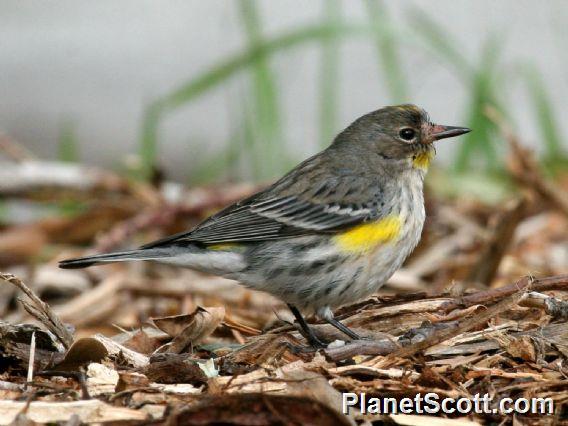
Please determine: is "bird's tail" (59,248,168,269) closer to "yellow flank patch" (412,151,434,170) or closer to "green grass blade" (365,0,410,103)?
"yellow flank patch" (412,151,434,170)

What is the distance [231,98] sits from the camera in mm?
9875

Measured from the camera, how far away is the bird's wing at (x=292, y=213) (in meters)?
5.81

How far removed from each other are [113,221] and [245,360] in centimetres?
401

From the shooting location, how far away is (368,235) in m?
5.66

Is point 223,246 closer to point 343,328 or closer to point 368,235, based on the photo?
point 368,235

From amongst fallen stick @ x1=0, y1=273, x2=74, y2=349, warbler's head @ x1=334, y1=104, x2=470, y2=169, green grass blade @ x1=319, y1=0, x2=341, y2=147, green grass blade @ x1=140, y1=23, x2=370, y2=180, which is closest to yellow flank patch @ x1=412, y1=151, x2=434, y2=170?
warbler's head @ x1=334, y1=104, x2=470, y2=169

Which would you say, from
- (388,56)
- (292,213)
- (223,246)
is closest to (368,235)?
(292,213)

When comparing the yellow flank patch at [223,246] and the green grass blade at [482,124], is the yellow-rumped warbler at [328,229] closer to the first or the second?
the yellow flank patch at [223,246]

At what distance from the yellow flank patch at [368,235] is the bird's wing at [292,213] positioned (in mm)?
59

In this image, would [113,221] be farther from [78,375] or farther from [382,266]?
[78,375]

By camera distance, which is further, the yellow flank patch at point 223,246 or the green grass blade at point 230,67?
the green grass blade at point 230,67

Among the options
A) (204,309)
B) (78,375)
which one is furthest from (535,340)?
(78,375)

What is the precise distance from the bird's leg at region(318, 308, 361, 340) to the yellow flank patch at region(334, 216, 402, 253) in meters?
0.34

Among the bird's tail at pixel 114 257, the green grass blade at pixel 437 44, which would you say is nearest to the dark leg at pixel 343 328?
the bird's tail at pixel 114 257
